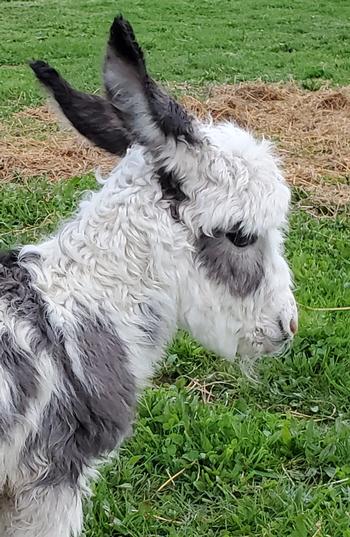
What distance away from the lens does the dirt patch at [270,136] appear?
22.5 feet

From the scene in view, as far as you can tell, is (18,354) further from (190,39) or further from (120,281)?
(190,39)

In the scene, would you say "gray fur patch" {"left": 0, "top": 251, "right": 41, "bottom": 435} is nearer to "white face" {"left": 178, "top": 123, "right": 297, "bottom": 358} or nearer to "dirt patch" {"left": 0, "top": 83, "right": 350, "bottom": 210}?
"white face" {"left": 178, "top": 123, "right": 297, "bottom": 358}

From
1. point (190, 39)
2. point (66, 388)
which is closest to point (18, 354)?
point (66, 388)

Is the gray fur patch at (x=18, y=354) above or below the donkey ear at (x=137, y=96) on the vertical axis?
below

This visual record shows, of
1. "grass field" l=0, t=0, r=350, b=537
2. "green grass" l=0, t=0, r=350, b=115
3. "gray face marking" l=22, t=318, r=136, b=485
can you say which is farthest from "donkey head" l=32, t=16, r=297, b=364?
"green grass" l=0, t=0, r=350, b=115

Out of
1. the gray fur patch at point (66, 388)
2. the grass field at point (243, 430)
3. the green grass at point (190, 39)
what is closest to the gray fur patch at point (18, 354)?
the gray fur patch at point (66, 388)

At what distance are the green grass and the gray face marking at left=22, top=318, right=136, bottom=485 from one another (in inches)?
261

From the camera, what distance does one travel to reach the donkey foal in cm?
247

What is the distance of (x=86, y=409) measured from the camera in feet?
8.31

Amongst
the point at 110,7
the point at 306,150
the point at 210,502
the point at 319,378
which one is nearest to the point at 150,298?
the point at 210,502

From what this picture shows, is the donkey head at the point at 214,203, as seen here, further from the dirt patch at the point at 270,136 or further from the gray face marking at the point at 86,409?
the dirt patch at the point at 270,136

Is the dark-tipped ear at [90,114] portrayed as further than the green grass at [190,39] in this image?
No

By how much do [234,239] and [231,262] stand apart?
0.25 ft

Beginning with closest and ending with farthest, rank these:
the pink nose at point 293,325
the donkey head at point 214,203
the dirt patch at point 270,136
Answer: the donkey head at point 214,203 → the pink nose at point 293,325 → the dirt patch at point 270,136
